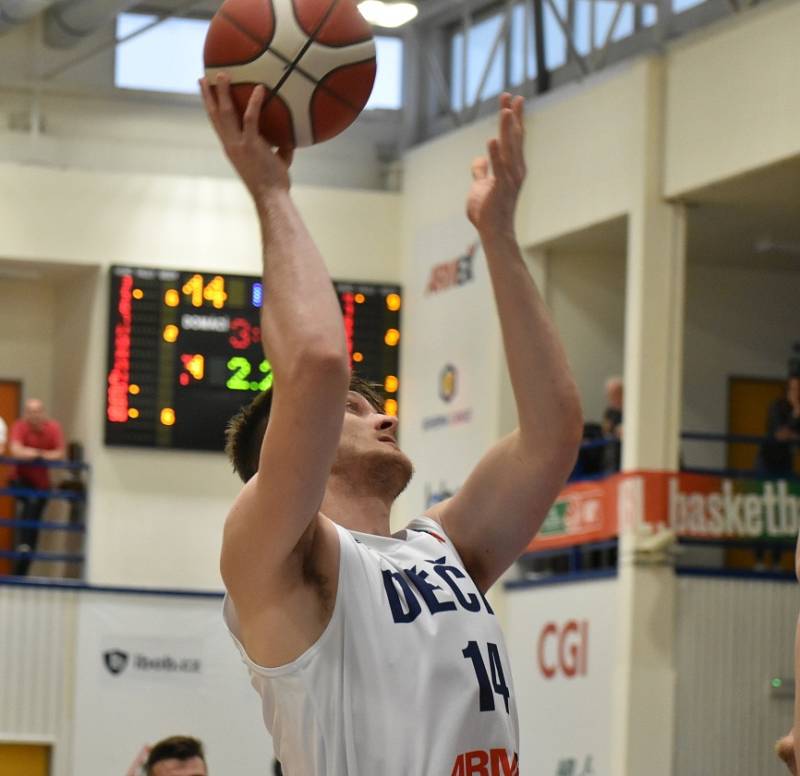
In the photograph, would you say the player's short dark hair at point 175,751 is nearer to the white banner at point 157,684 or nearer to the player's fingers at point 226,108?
the player's fingers at point 226,108

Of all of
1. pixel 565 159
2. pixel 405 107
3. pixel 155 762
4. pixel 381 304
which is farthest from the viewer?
pixel 405 107

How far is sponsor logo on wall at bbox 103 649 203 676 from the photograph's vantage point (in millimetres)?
15742

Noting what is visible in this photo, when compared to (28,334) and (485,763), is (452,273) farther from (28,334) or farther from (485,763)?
(485,763)

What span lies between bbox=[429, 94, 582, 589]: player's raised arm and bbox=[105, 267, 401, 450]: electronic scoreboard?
1172cm

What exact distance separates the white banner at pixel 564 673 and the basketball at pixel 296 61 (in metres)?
10.3

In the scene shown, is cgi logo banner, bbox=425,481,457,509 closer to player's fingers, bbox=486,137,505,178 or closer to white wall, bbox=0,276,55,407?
white wall, bbox=0,276,55,407

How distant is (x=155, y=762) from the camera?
699 cm

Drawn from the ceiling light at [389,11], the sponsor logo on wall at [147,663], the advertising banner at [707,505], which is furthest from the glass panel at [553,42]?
the sponsor logo on wall at [147,663]

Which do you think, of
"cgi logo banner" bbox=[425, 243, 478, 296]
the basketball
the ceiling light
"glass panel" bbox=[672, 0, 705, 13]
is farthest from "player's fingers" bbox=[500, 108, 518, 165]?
"cgi logo banner" bbox=[425, 243, 478, 296]

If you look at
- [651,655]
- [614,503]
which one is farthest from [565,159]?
[651,655]

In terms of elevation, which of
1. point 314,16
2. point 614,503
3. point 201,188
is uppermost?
point 201,188

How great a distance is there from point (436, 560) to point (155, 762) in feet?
11.2

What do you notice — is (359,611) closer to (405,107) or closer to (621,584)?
(621,584)

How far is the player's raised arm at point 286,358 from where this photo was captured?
327 cm
